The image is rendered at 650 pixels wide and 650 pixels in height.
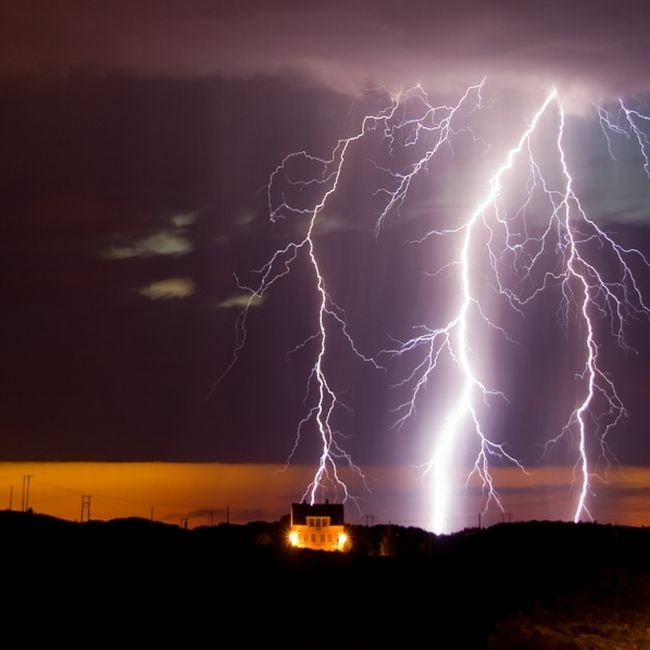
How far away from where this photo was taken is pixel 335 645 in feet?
76.7

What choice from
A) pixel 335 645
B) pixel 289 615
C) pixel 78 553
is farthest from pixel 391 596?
pixel 78 553

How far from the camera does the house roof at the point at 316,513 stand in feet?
160

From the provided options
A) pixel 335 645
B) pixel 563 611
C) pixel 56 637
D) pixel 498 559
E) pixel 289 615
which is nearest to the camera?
pixel 56 637

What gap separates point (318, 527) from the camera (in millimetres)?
48438

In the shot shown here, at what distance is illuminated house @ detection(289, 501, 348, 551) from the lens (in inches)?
1891

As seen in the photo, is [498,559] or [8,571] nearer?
[8,571]

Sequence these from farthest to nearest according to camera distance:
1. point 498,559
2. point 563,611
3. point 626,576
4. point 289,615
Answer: point 498,559, point 626,576, point 563,611, point 289,615

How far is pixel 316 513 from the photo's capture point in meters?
49.0

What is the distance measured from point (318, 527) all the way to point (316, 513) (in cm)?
73

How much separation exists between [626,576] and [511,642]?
11654mm

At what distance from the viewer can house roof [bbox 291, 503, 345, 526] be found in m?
48.9

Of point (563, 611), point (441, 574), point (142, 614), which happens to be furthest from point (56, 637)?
point (441, 574)

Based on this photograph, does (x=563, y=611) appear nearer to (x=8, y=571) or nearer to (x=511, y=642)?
(x=511, y=642)

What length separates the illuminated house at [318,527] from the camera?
158ft
